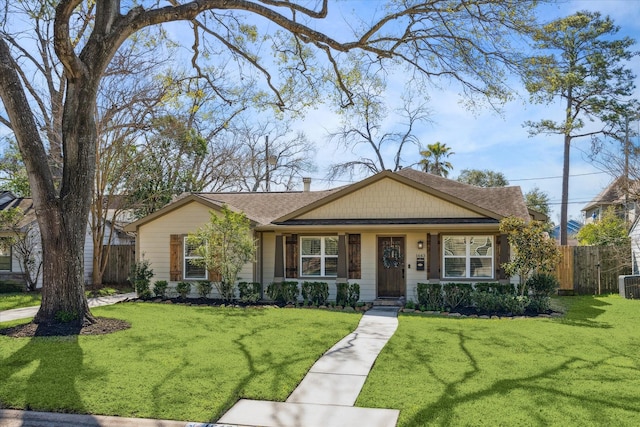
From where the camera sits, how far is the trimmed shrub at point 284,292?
15273mm

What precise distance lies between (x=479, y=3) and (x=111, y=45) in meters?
7.36

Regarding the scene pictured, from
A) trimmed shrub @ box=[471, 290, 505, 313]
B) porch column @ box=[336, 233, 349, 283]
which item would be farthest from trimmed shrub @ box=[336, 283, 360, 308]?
trimmed shrub @ box=[471, 290, 505, 313]

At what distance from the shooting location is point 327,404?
19.0 ft

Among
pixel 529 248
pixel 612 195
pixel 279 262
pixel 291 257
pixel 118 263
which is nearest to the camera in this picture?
pixel 529 248

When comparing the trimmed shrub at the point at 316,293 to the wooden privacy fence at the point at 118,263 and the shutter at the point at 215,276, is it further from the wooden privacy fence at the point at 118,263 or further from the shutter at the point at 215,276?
the wooden privacy fence at the point at 118,263

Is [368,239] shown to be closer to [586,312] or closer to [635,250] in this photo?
[586,312]

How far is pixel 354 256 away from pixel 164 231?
243 inches

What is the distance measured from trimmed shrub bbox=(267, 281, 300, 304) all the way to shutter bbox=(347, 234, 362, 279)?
179 cm

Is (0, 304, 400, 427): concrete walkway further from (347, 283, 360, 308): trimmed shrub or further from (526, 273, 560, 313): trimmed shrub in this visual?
(526, 273, 560, 313): trimmed shrub

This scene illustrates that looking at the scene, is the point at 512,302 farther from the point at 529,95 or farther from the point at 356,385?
the point at 356,385

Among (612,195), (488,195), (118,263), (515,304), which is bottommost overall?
(515,304)

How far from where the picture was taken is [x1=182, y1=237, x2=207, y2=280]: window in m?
16.5

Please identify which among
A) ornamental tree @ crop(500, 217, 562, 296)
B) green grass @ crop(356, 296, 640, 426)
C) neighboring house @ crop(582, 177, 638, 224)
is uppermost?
neighboring house @ crop(582, 177, 638, 224)

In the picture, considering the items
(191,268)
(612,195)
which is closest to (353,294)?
(191,268)
